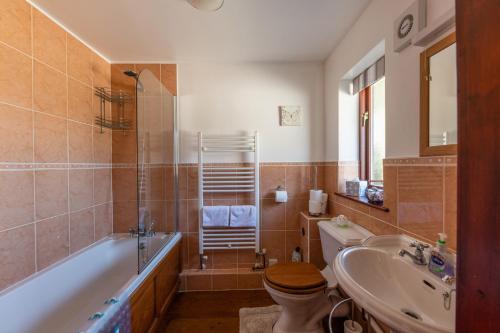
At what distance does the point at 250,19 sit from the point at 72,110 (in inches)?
60.3

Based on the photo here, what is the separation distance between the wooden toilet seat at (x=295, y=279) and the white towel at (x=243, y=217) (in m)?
0.56

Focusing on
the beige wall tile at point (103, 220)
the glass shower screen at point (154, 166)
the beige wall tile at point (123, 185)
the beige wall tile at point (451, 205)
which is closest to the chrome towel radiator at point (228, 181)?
the glass shower screen at point (154, 166)

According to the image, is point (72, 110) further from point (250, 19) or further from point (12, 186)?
point (250, 19)

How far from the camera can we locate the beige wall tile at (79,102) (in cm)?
171

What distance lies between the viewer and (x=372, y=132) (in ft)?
6.03

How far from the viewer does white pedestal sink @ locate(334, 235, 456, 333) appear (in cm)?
61

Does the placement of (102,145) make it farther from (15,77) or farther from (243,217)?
(243,217)

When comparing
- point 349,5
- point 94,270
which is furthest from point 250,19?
point 94,270

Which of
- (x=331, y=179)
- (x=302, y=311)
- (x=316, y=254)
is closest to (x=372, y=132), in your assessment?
(x=331, y=179)

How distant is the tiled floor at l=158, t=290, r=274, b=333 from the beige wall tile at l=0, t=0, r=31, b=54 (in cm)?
210

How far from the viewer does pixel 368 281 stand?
100 centimetres

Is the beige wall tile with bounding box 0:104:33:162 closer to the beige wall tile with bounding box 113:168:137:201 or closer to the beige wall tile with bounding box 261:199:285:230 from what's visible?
the beige wall tile with bounding box 113:168:137:201

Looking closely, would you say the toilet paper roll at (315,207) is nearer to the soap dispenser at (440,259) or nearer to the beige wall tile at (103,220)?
the soap dispenser at (440,259)

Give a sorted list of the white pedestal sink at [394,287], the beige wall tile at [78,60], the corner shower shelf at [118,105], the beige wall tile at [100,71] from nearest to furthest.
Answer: the white pedestal sink at [394,287] < the beige wall tile at [78,60] < the beige wall tile at [100,71] < the corner shower shelf at [118,105]
